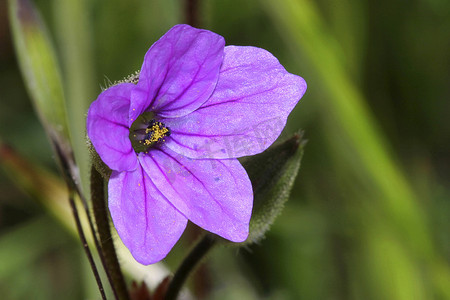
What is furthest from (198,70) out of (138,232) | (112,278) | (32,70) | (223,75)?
(32,70)

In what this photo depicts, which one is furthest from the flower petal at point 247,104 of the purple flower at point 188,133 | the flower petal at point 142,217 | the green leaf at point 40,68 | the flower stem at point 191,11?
the flower stem at point 191,11

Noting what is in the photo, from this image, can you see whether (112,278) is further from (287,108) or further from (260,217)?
(287,108)

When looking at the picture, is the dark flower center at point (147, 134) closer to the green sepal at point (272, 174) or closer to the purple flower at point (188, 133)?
the purple flower at point (188, 133)

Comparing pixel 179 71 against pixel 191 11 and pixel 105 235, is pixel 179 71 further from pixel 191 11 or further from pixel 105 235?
pixel 191 11

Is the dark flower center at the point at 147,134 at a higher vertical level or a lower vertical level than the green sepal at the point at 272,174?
higher

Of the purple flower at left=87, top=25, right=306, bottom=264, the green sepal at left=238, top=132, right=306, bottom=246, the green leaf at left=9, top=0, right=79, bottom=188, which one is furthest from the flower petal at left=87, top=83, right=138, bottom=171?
the green leaf at left=9, top=0, right=79, bottom=188

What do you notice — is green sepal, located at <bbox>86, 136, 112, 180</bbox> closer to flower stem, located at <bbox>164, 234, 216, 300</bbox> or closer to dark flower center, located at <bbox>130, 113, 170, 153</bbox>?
dark flower center, located at <bbox>130, 113, 170, 153</bbox>

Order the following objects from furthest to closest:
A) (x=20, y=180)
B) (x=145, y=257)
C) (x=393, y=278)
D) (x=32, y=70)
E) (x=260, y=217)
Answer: (x=393, y=278), (x=20, y=180), (x=32, y=70), (x=260, y=217), (x=145, y=257)

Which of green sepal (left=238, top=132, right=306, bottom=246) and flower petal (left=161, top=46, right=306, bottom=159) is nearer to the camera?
flower petal (left=161, top=46, right=306, bottom=159)

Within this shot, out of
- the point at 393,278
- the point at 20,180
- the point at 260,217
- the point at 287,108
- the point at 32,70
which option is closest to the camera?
the point at 287,108
